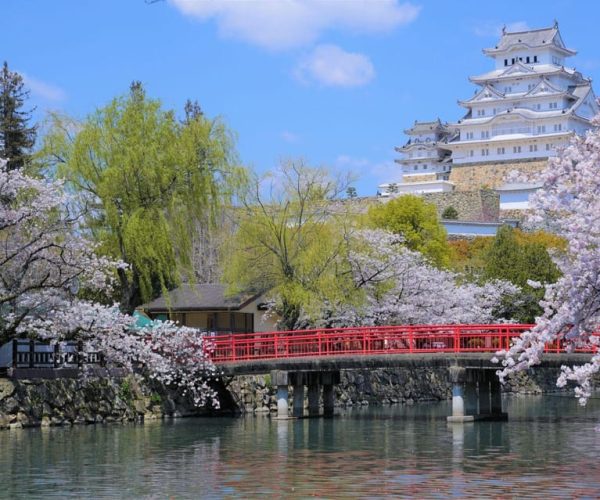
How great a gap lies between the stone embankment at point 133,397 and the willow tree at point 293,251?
10.1ft

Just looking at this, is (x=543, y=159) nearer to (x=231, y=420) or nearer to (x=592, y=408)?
(x=592, y=408)

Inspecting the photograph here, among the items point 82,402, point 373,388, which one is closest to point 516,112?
point 373,388

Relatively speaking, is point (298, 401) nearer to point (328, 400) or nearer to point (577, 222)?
point (328, 400)

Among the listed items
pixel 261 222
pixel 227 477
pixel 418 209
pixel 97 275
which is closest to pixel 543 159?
pixel 418 209

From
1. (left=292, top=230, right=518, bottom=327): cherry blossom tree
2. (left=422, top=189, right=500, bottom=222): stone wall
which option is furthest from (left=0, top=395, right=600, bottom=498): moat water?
(left=422, top=189, right=500, bottom=222): stone wall

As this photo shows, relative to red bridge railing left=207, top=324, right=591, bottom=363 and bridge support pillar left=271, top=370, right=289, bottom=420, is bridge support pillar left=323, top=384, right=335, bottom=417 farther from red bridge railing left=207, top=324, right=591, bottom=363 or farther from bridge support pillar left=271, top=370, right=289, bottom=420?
bridge support pillar left=271, top=370, right=289, bottom=420

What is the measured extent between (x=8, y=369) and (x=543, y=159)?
68945 mm

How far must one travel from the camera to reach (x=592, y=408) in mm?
43156

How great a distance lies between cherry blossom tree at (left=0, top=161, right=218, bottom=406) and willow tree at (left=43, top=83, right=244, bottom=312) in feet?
6.21

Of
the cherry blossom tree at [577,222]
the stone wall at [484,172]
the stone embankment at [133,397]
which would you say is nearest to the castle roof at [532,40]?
the stone wall at [484,172]

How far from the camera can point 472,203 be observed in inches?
3359

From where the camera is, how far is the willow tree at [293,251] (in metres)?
39.9

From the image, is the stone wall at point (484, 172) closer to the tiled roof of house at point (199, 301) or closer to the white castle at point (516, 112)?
the white castle at point (516, 112)

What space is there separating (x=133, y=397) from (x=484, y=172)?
6668 centimetres
